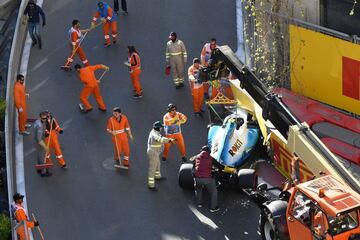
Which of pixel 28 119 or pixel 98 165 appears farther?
pixel 28 119

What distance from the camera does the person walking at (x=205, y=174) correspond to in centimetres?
1864

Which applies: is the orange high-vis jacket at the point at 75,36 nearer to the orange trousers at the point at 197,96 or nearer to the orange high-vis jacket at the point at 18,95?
the orange high-vis jacket at the point at 18,95

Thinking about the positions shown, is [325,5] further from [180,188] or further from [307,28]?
[180,188]

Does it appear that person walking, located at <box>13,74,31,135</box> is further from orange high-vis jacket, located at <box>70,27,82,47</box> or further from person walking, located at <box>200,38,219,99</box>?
person walking, located at <box>200,38,219,99</box>

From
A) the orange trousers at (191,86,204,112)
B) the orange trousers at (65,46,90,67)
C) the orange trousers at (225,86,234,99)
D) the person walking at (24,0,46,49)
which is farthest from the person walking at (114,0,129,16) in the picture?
the orange trousers at (225,86,234,99)

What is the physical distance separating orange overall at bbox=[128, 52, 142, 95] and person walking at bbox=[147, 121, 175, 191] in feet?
11.5

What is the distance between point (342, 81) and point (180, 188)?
482 centimetres

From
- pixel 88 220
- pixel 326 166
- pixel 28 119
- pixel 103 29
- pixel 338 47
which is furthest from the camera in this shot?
pixel 103 29

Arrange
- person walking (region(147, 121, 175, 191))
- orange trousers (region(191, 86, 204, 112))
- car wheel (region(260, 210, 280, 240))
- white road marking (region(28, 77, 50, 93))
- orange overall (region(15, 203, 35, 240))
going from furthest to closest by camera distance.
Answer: white road marking (region(28, 77, 50, 93))
orange trousers (region(191, 86, 204, 112))
person walking (region(147, 121, 175, 191))
orange overall (region(15, 203, 35, 240))
car wheel (region(260, 210, 280, 240))

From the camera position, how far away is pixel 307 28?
21547mm

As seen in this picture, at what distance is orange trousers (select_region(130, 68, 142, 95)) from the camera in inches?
907

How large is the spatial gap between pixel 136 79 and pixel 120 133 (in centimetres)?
312

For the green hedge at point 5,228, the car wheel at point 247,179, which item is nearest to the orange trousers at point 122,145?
the car wheel at point 247,179

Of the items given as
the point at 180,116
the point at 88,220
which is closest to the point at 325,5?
the point at 180,116
